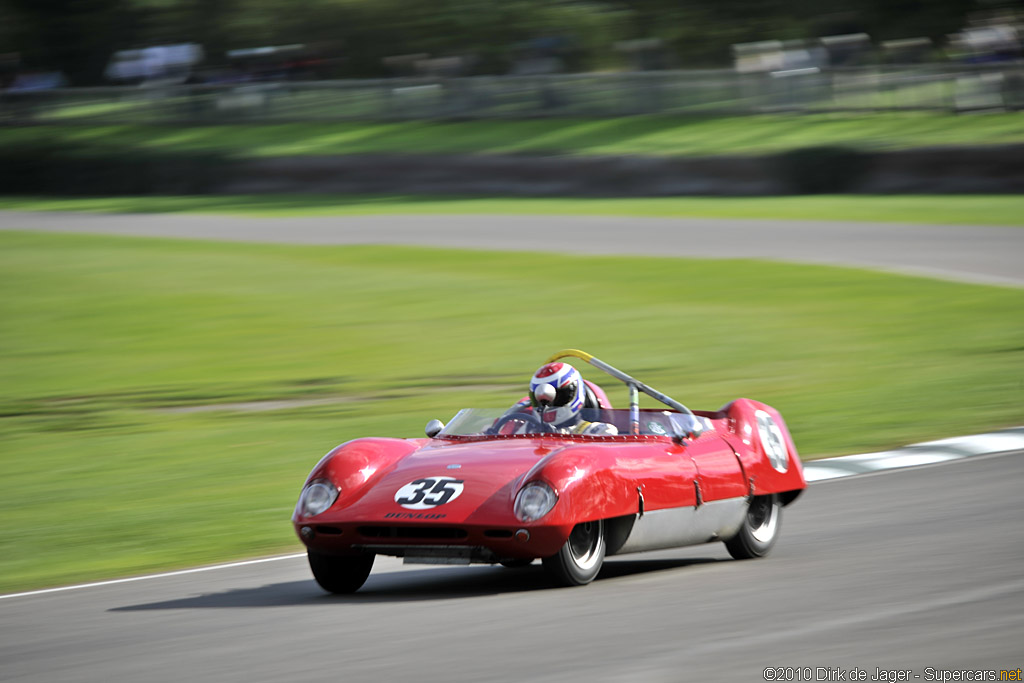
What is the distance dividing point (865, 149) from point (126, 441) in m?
23.2

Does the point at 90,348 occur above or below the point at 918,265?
above

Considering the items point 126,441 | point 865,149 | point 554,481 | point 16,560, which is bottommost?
point 865,149

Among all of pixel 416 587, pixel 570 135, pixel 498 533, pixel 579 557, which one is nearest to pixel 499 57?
pixel 570 135

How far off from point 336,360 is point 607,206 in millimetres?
15727

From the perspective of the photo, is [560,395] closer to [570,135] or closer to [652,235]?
[652,235]

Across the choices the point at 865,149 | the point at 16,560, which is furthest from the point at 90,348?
the point at 865,149

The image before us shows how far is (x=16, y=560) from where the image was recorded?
8.62 m

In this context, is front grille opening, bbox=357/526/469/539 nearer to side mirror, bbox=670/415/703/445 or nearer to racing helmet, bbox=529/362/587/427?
racing helmet, bbox=529/362/587/427

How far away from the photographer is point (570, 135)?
38.8m

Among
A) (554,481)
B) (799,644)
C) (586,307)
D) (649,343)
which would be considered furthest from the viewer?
(586,307)

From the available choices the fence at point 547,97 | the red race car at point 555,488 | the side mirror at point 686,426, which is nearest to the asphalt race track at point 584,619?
the red race car at point 555,488

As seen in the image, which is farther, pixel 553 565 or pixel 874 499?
pixel 874 499

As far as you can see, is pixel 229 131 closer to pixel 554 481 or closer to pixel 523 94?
pixel 523 94

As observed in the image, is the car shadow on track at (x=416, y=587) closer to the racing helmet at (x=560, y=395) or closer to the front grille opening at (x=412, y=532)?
the front grille opening at (x=412, y=532)
